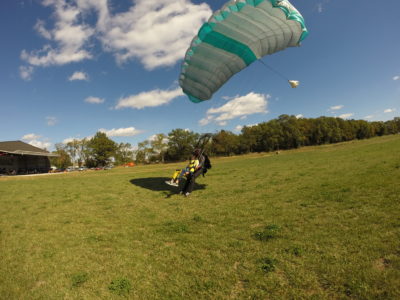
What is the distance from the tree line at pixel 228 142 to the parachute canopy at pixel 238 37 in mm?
64407

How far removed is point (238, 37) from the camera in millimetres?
8188

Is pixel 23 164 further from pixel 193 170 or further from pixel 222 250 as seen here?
pixel 222 250

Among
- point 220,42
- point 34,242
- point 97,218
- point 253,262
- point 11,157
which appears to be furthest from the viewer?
point 11,157

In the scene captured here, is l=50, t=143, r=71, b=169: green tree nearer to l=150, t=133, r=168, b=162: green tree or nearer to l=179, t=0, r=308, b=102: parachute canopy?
l=150, t=133, r=168, b=162: green tree

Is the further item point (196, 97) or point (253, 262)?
point (196, 97)

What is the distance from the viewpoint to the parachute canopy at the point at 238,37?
7.00 m

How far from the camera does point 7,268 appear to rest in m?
4.00

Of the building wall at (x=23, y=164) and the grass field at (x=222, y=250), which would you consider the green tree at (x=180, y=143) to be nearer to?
the building wall at (x=23, y=164)

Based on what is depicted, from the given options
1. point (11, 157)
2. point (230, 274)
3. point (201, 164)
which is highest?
point (11, 157)

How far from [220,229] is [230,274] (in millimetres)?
1840

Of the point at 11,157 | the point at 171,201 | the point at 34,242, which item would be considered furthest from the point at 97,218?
the point at 11,157

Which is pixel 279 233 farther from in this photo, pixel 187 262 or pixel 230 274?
pixel 187 262

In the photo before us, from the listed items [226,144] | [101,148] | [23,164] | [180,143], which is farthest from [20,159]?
[226,144]

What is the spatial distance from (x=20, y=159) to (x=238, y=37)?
5253 centimetres
